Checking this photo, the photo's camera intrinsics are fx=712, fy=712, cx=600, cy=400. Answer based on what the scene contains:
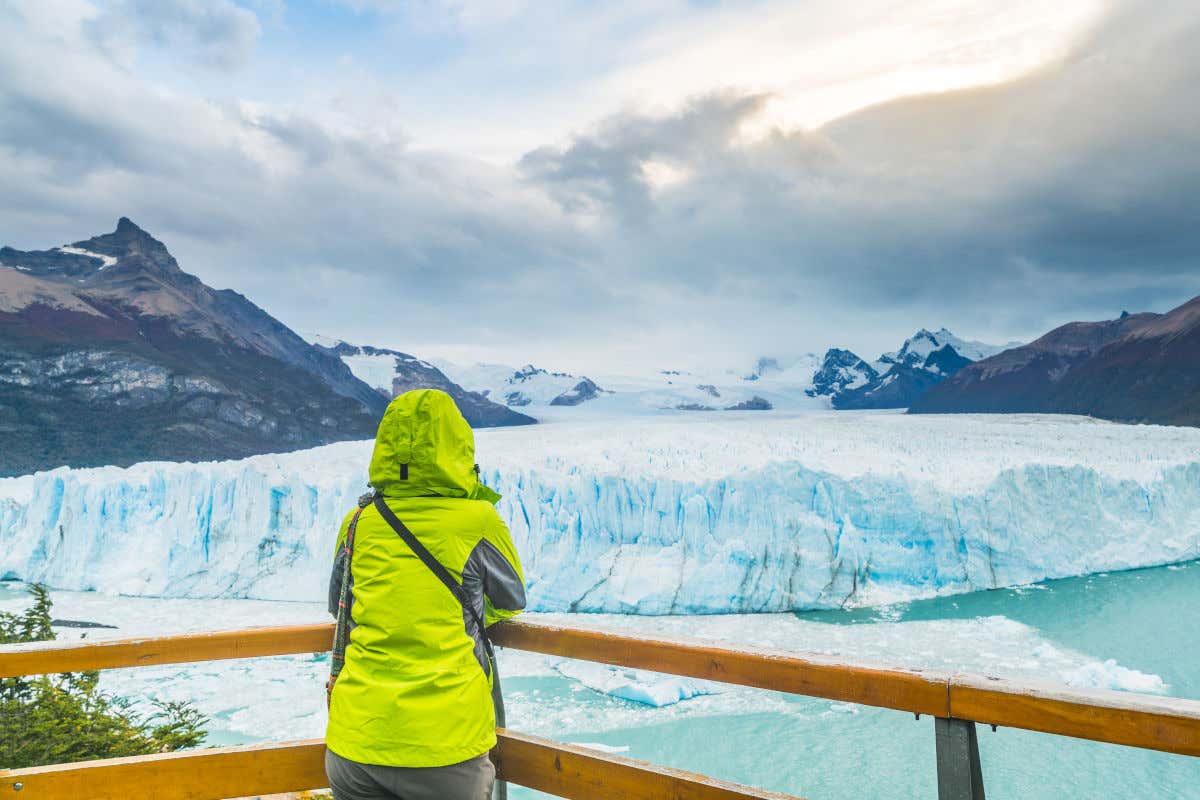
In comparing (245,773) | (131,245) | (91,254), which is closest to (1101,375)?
(245,773)

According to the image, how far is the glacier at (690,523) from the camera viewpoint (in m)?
13.2

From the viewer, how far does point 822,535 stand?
13.3 m

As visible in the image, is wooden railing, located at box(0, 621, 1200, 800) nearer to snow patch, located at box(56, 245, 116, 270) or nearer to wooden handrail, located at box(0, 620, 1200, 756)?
wooden handrail, located at box(0, 620, 1200, 756)

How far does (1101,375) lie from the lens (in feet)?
173

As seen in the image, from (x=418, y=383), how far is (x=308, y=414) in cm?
2642

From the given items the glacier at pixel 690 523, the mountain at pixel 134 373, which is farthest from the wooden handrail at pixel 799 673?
the mountain at pixel 134 373

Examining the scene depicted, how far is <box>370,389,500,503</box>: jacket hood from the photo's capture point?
155cm

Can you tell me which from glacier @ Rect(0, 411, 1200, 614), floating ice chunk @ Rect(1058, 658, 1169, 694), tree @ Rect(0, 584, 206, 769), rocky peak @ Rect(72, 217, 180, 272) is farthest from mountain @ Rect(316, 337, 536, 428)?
tree @ Rect(0, 584, 206, 769)

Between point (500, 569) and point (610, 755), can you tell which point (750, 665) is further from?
point (500, 569)

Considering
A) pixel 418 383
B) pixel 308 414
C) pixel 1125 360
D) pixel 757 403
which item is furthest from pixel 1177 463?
pixel 418 383

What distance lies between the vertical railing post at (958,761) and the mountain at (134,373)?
5028cm

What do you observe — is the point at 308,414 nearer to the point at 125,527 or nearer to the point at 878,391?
the point at 125,527

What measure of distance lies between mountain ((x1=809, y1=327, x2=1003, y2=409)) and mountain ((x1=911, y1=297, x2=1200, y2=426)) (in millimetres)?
34806

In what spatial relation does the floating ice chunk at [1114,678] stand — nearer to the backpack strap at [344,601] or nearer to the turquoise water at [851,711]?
the turquoise water at [851,711]
